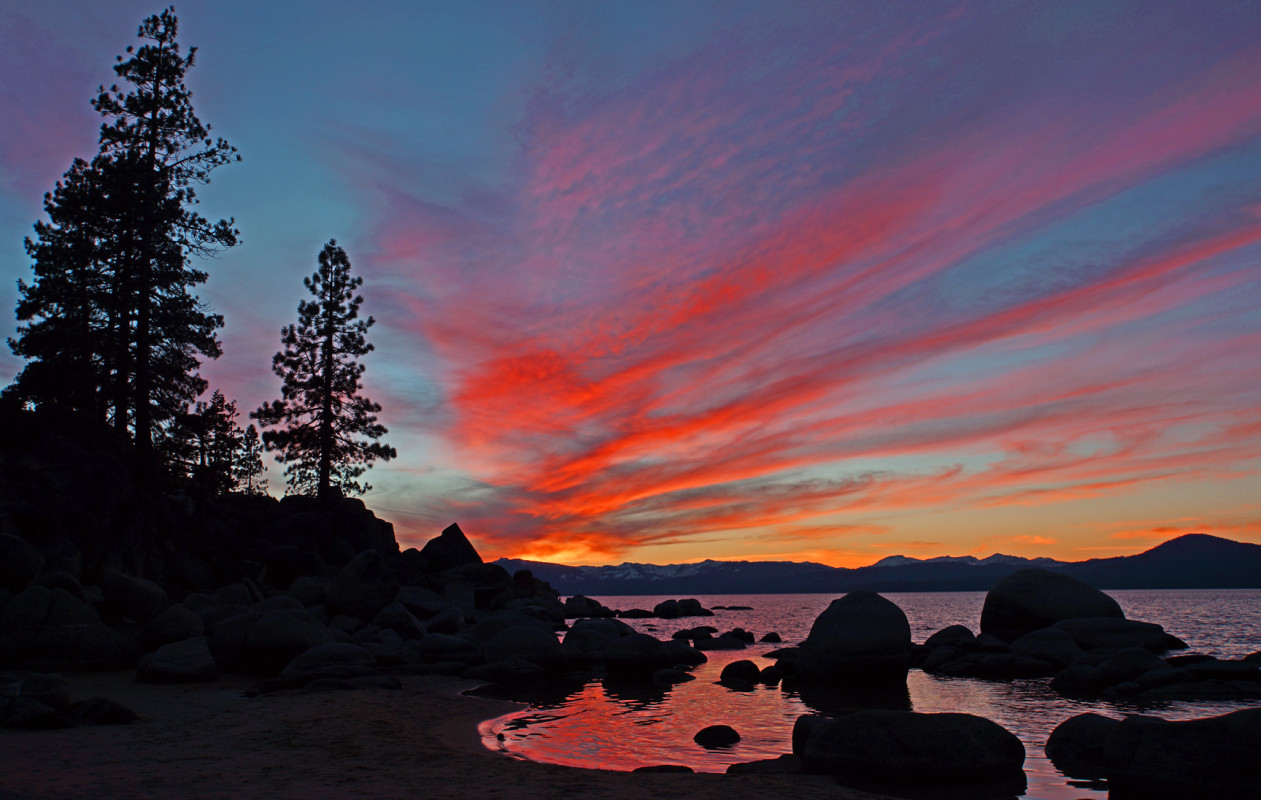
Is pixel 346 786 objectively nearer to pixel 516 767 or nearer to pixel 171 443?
pixel 516 767

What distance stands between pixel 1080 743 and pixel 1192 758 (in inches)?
119

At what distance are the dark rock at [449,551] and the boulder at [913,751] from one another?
41.7 m

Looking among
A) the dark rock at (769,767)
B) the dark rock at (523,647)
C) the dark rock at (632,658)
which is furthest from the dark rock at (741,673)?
the dark rock at (769,767)

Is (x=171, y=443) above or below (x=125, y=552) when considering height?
above

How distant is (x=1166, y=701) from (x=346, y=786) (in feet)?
63.5

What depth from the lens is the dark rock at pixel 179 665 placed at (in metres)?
17.8

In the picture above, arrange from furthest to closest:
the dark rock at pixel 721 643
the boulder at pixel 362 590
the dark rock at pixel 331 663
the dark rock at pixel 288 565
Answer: the dark rock at pixel 721 643 → the dark rock at pixel 288 565 → the boulder at pixel 362 590 → the dark rock at pixel 331 663

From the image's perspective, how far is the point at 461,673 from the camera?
22.9 meters

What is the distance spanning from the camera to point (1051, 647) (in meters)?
26.7

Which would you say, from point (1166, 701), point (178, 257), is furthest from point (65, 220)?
point (1166, 701)

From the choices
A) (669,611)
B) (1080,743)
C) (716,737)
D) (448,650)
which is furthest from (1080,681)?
(669,611)

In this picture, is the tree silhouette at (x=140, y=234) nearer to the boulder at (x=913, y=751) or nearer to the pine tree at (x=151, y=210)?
the pine tree at (x=151, y=210)

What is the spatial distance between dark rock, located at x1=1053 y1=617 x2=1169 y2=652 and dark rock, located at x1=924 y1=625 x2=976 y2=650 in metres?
3.37

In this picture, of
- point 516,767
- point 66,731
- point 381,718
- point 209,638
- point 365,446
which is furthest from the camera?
point 365,446
